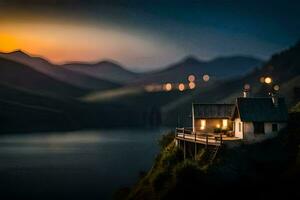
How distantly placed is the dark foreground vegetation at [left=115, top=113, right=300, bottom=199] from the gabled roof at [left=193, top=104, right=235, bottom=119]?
1140 centimetres

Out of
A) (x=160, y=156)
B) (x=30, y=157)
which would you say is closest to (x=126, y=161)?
(x=30, y=157)

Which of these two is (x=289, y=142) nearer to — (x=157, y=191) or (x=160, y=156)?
(x=157, y=191)

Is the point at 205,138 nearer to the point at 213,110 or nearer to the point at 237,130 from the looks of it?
the point at 237,130

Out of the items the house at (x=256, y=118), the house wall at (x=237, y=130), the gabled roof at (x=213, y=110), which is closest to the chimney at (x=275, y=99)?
the house at (x=256, y=118)

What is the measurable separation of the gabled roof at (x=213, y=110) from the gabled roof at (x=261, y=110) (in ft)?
26.4

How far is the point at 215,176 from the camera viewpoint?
5125cm


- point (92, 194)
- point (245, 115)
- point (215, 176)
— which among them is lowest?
point (92, 194)

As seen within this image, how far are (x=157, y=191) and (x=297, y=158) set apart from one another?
15282 millimetres

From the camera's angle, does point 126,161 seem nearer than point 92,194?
No

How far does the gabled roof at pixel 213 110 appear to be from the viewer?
71575 millimetres

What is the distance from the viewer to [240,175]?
2018 inches

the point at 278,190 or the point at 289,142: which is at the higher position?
the point at 289,142

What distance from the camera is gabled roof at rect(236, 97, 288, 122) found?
200 ft

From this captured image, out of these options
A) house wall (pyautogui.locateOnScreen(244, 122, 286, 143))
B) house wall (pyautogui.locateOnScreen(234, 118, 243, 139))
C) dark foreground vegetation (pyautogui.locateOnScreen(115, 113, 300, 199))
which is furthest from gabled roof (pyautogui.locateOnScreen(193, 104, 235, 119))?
dark foreground vegetation (pyautogui.locateOnScreen(115, 113, 300, 199))
